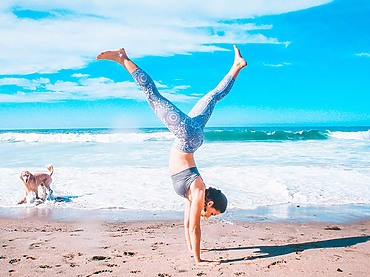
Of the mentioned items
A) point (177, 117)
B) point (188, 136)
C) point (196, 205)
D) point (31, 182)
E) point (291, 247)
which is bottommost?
point (291, 247)

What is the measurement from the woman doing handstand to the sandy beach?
57 cm

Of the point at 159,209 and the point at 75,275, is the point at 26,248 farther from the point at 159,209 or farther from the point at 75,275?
the point at 159,209

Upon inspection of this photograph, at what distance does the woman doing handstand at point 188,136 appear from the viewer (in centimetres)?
430

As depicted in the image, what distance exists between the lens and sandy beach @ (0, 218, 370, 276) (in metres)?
4.43

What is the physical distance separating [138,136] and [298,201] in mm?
30978

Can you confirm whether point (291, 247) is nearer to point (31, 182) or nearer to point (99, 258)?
point (99, 258)

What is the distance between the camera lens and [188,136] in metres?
4.30

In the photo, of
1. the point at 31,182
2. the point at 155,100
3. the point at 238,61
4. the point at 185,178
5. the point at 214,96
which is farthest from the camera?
the point at 31,182

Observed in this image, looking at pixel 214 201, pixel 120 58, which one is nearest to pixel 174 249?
pixel 214 201

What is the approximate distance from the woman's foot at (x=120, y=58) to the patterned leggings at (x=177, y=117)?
0.08 m

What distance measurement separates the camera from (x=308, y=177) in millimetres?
11773

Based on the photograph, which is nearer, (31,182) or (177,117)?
(177,117)

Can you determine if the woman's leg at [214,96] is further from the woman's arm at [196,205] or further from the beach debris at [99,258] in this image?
the beach debris at [99,258]

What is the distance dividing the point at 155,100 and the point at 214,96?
747mm
